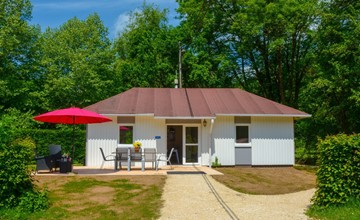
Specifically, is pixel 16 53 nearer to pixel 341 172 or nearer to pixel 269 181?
pixel 269 181

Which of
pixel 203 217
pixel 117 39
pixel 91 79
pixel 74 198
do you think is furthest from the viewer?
pixel 117 39

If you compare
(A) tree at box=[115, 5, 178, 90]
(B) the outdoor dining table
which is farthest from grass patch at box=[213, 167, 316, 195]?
(A) tree at box=[115, 5, 178, 90]

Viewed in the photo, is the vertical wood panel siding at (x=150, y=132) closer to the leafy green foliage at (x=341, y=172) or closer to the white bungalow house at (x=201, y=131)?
the white bungalow house at (x=201, y=131)

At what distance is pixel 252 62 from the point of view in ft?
101

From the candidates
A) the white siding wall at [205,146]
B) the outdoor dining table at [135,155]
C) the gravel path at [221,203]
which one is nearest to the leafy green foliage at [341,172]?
the gravel path at [221,203]

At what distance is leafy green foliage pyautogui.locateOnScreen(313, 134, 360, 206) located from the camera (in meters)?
8.70

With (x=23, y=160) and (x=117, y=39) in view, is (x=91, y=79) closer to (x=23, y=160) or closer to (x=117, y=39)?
(x=117, y=39)

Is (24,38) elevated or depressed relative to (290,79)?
elevated

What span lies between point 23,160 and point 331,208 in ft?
22.8

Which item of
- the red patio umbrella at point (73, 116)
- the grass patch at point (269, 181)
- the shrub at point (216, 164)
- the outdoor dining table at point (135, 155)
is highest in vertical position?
the red patio umbrella at point (73, 116)

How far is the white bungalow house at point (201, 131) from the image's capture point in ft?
61.3

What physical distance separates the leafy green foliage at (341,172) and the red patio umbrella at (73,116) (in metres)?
8.52

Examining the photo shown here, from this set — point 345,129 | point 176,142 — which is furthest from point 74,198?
point 345,129

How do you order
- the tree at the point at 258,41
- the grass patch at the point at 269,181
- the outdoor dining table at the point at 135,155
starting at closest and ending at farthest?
1. the grass patch at the point at 269,181
2. the outdoor dining table at the point at 135,155
3. the tree at the point at 258,41
